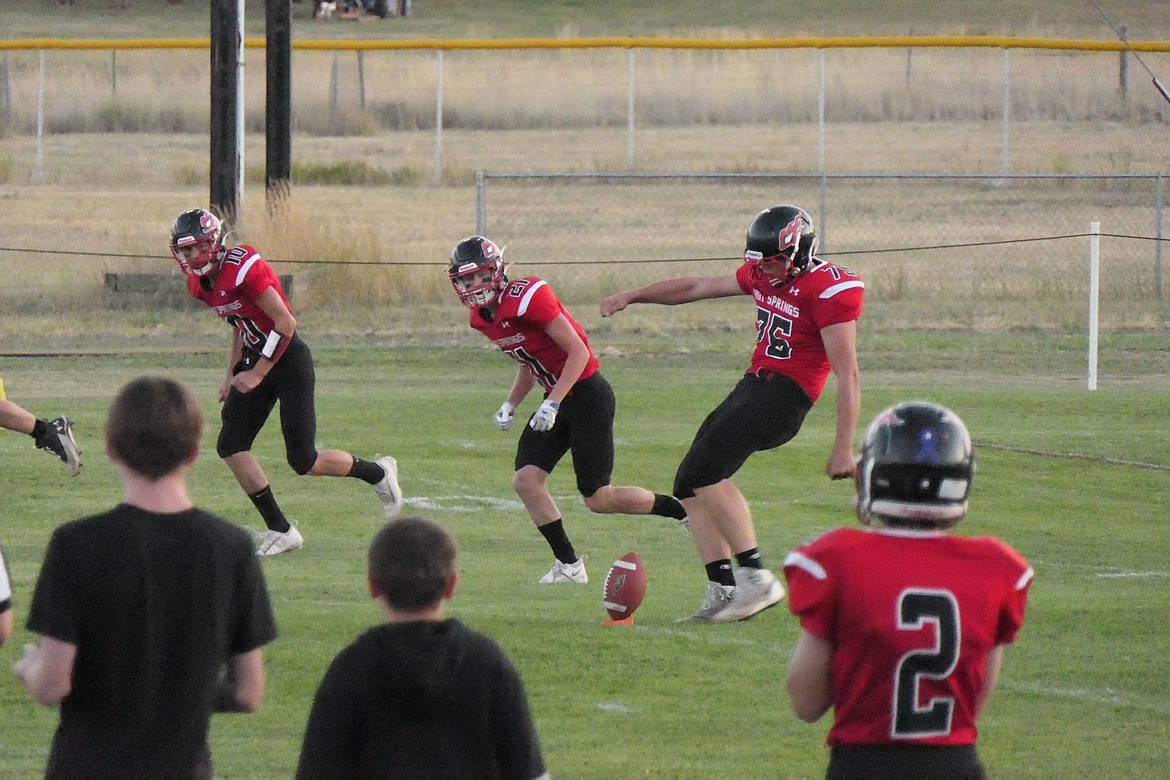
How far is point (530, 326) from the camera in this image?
8.50m

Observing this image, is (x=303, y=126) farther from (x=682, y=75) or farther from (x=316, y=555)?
(x=316, y=555)

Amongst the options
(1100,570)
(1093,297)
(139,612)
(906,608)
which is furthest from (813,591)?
(1093,297)

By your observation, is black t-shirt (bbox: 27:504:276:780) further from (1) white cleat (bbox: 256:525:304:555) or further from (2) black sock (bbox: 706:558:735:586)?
(1) white cleat (bbox: 256:525:304:555)

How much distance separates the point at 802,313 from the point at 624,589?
134 centimetres

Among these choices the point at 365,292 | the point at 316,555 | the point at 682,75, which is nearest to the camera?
the point at 316,555

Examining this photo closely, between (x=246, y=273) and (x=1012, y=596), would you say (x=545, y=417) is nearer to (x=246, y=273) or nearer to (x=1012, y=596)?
(x=246, y=273)

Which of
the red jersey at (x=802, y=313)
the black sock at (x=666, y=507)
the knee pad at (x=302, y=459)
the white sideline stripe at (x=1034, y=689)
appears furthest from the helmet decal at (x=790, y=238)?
the knee pad at (x=302, y=459)

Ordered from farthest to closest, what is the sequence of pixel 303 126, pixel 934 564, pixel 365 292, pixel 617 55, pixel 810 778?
pixel 617 55 → pixel 303 126 → pixel 365 292 → pixel 810 778 → pixel 934 564

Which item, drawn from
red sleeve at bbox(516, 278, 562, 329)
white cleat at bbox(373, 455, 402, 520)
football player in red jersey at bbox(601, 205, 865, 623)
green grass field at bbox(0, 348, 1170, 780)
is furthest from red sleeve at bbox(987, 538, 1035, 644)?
white cleat at bbox(373, 455, 402, 520)

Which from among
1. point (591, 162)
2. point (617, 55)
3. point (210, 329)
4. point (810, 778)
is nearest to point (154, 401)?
point (810, 778)

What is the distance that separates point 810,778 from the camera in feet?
19.3

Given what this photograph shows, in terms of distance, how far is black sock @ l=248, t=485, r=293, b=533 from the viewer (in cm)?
951

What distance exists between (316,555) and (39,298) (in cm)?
1259

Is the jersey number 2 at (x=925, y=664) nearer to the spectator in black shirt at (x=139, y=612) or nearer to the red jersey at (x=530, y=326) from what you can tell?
the spectator in black shirt at (x=139, y=612)
